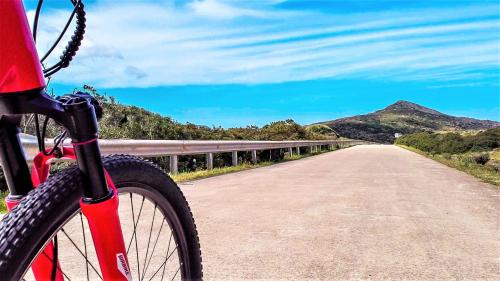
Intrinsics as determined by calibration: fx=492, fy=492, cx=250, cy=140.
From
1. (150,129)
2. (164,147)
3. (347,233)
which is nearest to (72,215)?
(347,233)

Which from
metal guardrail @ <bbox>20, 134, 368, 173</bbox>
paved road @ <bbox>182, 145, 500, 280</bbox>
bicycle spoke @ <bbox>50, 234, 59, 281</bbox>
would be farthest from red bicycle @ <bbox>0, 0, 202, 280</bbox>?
metal guardrail @ <bbox>20, 134, 368, 173</bbox>

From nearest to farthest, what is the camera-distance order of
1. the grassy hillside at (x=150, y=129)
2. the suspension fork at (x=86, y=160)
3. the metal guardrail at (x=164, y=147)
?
the suspension fork at (x=86, y=160)
the metal guardrail at (x=164, y=147)
the grassy hillside at (x=150, y=129)

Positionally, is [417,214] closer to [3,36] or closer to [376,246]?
[376,246]

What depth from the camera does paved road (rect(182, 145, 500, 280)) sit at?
144 inches

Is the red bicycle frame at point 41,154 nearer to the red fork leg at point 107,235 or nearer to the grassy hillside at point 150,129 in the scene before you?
the red fork leg at point 107,235

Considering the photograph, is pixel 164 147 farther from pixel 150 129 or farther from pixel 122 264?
pixel 122 264

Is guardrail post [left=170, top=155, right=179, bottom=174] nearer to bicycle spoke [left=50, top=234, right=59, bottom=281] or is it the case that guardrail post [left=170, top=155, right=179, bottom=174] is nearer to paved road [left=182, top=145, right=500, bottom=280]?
paved road [left=182, top=145, right=500, bottom=280]

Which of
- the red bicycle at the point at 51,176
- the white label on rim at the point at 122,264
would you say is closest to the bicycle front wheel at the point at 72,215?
the red bicycle at the point at 51,176

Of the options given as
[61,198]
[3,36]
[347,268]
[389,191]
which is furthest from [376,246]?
[389,191]

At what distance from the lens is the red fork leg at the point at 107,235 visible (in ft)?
5.30

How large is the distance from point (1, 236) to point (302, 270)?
Result: 8.45 ft

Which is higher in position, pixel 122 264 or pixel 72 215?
pixel 72 215

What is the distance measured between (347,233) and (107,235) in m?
3.56

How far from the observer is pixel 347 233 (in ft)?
15.9
